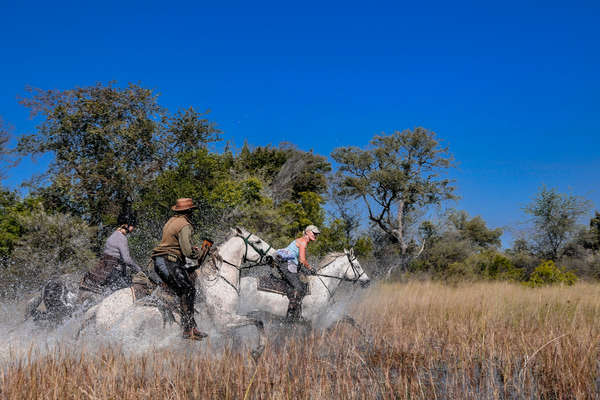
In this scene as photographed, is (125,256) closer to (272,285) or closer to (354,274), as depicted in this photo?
(272,285)

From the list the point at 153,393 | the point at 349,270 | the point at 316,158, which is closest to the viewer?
the point at 153,393

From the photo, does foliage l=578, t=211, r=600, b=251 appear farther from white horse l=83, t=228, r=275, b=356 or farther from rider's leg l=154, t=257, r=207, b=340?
rider's leg l=154, t=257, r=207, b=340

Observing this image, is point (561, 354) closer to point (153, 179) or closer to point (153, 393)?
point (153, 393)

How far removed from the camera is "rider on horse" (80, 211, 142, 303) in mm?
6625

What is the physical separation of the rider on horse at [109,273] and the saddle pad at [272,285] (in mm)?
2089

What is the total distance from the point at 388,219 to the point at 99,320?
94.2ft

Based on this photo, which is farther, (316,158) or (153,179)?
(316,158)

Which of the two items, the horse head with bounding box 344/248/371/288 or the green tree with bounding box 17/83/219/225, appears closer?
the horse head with bounding box 344/248/371/288

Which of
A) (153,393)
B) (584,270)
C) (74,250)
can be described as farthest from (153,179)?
(584,270)

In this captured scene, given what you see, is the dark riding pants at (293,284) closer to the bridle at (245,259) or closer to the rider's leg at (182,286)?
the bridle at (245,259)

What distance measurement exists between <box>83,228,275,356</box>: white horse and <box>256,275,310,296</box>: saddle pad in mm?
493

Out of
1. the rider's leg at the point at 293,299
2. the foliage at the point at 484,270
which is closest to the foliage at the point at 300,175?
the foliage at the point at 484,270

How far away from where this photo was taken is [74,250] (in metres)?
16.7

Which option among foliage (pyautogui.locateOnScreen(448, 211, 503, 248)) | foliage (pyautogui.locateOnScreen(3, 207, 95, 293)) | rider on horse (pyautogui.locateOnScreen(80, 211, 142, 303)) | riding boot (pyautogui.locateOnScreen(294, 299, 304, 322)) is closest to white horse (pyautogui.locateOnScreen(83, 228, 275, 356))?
rider on horse (pyautogui.locateOnScreen(80, 211, 142, 303))
